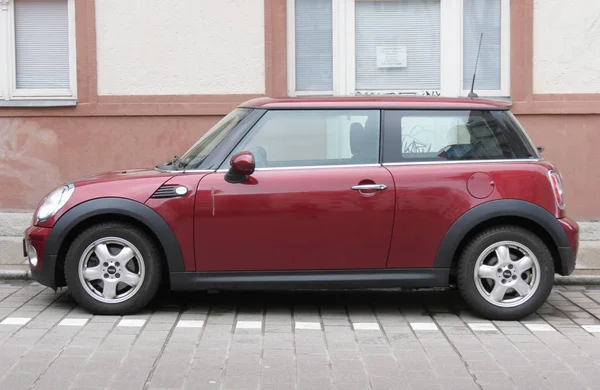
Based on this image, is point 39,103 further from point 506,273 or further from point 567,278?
point 506,273

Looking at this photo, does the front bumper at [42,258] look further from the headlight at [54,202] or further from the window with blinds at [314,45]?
the window with blinds at [314,45]

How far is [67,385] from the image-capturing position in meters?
5.00

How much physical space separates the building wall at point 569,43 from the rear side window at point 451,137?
4465 mm

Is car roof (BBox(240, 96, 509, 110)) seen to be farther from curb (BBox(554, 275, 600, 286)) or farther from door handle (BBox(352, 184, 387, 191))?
curb (BBox(554, 275, 600, 286))

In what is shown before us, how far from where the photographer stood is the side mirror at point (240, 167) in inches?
261

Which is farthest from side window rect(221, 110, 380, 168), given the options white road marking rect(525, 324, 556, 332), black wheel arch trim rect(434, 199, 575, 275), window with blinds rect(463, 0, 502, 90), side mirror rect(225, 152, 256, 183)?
window with blinds rect(463, 0, 502, 90)

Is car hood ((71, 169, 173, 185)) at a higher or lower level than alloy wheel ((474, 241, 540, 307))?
higher

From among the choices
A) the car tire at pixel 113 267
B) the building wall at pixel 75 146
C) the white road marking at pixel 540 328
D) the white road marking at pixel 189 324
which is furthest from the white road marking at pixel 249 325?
the building wall at pixel 75 146

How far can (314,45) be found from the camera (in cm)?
1162

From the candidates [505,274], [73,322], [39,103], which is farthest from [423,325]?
[39,103]

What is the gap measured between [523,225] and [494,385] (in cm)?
210

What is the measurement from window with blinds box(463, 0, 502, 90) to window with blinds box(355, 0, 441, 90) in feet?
1.20

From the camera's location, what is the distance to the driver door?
6715 mm

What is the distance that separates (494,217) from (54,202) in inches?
130
